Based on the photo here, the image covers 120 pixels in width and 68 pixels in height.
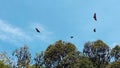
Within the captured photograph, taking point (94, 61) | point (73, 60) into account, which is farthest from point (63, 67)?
point (94, 61)

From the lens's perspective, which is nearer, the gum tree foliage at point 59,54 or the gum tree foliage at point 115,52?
the gum tree foliage at point 59,54

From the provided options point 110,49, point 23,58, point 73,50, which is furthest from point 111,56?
point 23,58

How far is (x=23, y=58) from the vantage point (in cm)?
6638

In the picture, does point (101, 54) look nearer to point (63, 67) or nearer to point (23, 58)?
point (63, 67)

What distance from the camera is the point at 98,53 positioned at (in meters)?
76.4

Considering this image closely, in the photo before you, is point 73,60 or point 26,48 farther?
point 73,60

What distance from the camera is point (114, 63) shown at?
68.4 meters

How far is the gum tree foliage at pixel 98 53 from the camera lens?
7575 centimetres

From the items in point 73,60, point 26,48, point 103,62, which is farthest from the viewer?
point 103,62

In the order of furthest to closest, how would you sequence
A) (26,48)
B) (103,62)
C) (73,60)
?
(103,62), (73,60), (26,48)

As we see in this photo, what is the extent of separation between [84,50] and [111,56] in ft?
15.9

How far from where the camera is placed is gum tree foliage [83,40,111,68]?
75.8 metres

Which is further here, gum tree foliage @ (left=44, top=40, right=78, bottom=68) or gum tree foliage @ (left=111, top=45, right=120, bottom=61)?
gum tree foliage @ (left=111, top=45, right=120, bottom=61)

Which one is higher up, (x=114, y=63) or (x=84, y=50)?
(x=84, y=50)
